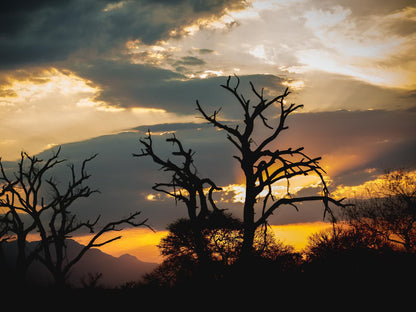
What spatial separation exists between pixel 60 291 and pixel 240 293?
6.68 metres

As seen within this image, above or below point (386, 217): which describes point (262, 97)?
above

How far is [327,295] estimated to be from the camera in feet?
39.7

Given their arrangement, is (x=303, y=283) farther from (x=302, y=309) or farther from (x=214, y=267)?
(x=214, y=267)

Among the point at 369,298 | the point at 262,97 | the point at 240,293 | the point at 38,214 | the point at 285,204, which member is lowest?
the point at 369,298

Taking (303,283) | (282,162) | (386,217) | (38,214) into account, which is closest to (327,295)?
(303,283)

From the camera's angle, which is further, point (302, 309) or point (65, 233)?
point (65, 233)

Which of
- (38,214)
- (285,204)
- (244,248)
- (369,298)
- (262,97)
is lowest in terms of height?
(369,298)

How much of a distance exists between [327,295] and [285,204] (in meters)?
3.98

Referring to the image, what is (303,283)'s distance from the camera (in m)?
12.4

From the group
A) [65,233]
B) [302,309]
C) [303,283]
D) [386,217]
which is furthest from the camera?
[386,217]

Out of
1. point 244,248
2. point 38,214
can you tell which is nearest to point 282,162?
point 244,248

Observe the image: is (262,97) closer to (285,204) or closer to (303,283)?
(285,204)

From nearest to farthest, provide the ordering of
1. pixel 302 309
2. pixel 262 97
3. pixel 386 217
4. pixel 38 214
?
pixel 302 309, pixel 262 97, pixel 38 214, pixel 386 217

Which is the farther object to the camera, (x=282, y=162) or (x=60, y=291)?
(x=282, y=162)
